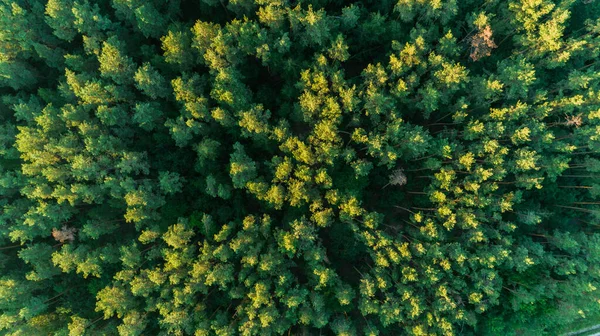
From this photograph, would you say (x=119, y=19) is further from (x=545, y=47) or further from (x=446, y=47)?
(x=545, y=47)

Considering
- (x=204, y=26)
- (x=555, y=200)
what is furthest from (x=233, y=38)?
(x=555, y=200)

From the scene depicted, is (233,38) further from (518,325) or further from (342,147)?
(518,325)

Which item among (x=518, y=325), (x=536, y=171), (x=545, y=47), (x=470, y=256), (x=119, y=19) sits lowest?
(x=518, y=325)

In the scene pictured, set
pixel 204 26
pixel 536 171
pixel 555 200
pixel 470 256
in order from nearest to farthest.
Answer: pixel 204 26 → pixel 470 256 → pixel 536 171 → pixel 555 200

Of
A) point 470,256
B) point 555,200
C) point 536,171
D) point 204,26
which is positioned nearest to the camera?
point 204,26

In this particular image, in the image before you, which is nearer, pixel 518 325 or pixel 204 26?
pixel 204 26

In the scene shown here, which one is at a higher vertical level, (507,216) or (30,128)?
(30,128)
